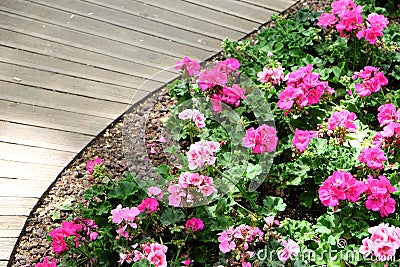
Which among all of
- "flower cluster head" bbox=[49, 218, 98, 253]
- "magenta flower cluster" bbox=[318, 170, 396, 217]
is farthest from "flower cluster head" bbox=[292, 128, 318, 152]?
"flower cluster head" bbox=[49, 218, 98, 253]

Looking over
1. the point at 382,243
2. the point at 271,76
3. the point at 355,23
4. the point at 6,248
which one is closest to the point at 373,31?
the point at 355,23

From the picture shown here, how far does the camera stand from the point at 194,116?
2848mm

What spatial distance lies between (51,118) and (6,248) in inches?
29.4

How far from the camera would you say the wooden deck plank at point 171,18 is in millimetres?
3805

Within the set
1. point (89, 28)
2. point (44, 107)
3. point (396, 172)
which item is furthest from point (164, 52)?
point (396, 172)

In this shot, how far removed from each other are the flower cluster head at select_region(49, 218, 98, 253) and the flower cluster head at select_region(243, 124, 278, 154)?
661 millimetres

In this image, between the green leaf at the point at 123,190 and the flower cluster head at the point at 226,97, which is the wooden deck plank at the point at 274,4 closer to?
the flower cluster head at the point at 226,97

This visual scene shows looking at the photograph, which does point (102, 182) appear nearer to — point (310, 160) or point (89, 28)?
point (310, 160)

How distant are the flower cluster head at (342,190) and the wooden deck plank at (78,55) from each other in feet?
3.96

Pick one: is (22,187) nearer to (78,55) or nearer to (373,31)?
(78,55)

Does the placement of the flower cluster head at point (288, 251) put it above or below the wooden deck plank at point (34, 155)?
below

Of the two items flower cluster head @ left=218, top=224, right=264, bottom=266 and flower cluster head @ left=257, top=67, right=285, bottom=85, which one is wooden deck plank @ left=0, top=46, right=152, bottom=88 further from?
flower cluster head @ left=218, top=224, right=264, bottom=266

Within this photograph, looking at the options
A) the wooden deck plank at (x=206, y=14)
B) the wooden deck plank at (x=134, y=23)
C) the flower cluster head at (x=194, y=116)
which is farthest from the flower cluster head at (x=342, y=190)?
the wooden deck plank at (x=206, y=14)

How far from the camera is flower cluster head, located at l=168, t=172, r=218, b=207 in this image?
97.7 inches
